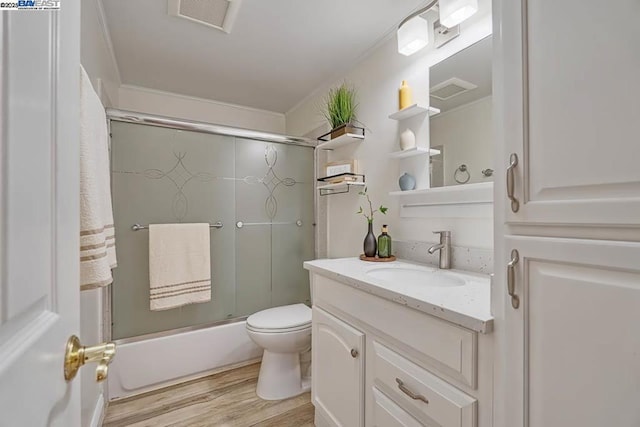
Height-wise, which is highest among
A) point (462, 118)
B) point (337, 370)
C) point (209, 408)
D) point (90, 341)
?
point (462, 118)

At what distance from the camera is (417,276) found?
147cm

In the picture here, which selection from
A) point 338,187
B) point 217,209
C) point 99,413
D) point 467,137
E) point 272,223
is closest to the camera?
point 467,137

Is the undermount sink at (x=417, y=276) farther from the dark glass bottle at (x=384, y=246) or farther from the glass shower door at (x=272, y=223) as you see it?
the glass shower door at (x=272, y=223)

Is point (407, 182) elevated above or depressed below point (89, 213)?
above

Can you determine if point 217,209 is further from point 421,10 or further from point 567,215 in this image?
point 567,215

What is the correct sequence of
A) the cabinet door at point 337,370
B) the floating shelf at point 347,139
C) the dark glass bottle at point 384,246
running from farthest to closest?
the floating shelf at point 347,139, the dark glass bottle at point 384,246, the cabinet door at point 337,370

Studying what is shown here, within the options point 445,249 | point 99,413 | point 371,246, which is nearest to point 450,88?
point 445,249

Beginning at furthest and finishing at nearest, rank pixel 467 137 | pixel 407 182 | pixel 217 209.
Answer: pixel 217 209 → pixel 407 182 → pixel 467 137

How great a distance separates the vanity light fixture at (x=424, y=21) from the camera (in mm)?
1331

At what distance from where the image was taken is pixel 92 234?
35.3 inches

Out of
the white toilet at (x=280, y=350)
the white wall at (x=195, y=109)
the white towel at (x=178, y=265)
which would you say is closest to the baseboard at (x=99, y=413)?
the white towel at (x=178, y=265)

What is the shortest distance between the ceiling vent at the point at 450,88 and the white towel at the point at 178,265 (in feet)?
5.60

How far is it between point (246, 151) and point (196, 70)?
0.76 metres

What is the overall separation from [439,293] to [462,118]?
93 centimetres
